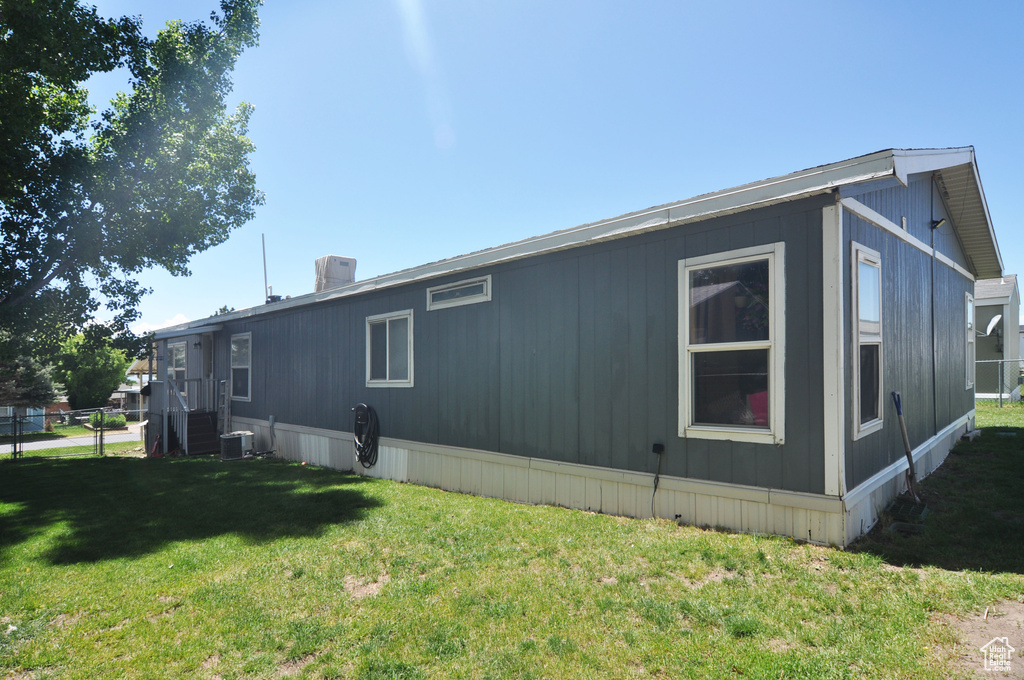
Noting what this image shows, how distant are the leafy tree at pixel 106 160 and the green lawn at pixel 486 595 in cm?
851

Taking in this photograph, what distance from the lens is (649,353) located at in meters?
5.09

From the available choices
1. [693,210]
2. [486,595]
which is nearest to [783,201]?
[693,210]

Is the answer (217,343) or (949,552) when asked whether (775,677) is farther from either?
(217,343)

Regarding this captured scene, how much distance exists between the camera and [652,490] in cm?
504

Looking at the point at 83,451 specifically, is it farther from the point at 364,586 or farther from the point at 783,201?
the point at 783,201

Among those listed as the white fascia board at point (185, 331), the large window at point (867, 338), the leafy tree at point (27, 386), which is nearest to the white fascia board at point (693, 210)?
the large window at point (867, 338)

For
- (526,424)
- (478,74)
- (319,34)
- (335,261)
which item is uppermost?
(319,34)

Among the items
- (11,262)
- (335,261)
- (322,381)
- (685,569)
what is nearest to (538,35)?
(335,261)

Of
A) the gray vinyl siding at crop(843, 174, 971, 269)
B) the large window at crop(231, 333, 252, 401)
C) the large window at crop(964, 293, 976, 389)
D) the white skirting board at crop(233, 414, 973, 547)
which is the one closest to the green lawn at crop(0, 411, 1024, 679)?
the white skirting board at crop(233, 414, 973, 547)

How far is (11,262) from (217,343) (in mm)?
4230

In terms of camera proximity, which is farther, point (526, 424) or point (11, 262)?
point (11, 262)

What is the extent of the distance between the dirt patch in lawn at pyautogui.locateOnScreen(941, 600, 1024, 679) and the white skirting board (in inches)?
40.9

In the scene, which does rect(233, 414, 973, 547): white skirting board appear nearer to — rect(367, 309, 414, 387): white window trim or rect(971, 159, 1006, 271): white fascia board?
rect(367, 309, 414, 387): white window trim

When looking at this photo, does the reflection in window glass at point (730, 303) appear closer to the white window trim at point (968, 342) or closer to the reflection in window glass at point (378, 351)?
the reflection in window glass at point (378, 351)
